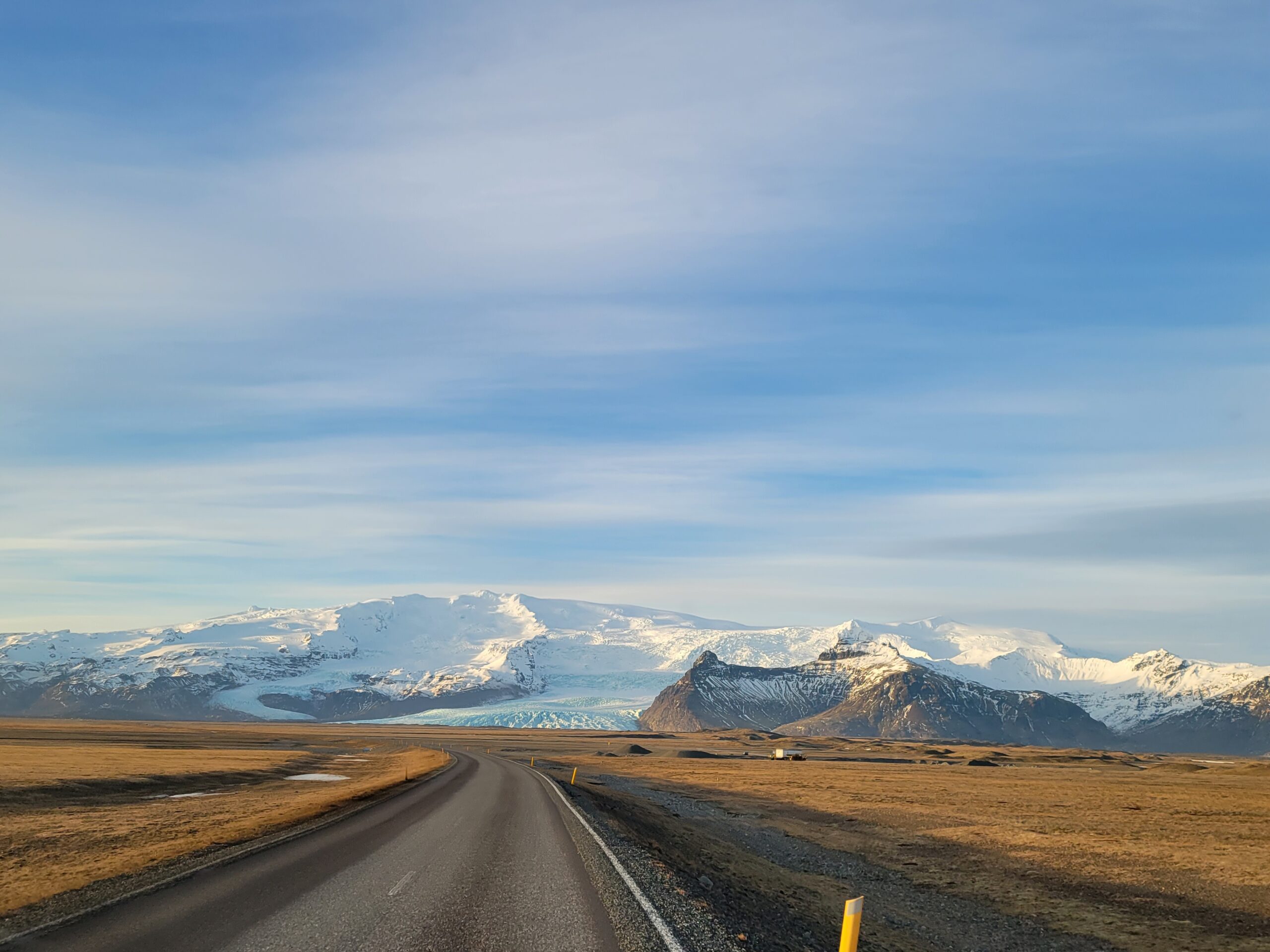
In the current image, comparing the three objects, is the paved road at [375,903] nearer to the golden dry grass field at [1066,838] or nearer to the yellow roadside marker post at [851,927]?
the yellow roadside marker post at [851,927]

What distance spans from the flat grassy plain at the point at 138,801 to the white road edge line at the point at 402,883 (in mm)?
6561

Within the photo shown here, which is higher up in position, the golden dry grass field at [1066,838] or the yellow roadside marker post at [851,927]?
the yellow roadside marker post at [851,927]

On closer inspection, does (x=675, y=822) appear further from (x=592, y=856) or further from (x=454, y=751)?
(x=454, y=751)

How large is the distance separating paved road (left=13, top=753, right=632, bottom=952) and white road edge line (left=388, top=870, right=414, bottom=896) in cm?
5

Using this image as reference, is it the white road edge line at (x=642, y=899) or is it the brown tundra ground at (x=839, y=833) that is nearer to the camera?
the white road edge line at (x=642, y=899)

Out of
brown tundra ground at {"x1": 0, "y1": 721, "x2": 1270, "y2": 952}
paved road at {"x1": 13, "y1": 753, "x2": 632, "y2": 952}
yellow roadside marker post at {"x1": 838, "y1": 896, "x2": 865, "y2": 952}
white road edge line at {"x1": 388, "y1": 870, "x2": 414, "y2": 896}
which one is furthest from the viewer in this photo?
brown tundra ground at {"x1": 0, "y1": 721, "x2": 1270, "y2": 952}

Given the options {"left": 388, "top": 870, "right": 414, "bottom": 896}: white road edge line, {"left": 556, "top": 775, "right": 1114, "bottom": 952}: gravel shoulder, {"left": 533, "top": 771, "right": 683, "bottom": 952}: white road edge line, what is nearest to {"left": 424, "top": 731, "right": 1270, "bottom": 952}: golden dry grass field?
{"left": 556, "top": 775, "right": 1114, "bottom": 952}: gravel shoulder

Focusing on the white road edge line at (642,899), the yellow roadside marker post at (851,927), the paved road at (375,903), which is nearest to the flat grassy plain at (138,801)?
the paved road at (375,903)

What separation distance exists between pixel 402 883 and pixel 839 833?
1103 inches

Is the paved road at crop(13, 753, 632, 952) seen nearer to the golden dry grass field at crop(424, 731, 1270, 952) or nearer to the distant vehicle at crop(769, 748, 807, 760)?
the golden dry grass field at crop(424, 731, 1270, 952)

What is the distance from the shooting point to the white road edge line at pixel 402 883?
17.6 metres

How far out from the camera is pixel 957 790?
→ 6481 centimetres

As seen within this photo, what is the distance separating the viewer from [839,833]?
40.6m

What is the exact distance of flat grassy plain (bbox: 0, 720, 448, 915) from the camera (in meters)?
21.5
